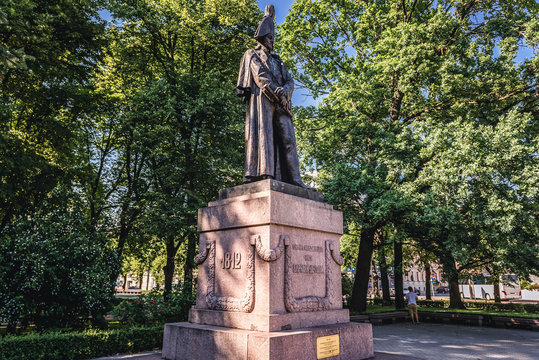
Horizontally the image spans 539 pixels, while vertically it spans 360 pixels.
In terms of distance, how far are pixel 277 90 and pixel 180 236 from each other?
13.1 m

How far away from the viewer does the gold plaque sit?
17.4ft

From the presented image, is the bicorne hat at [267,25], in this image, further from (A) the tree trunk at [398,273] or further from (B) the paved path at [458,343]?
(A) the tree trunk at [398,273]

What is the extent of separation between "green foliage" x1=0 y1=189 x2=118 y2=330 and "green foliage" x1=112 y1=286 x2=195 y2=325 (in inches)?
40.0

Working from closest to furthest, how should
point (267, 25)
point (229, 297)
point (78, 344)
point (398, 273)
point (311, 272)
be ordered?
1. point (229, 297)
2. point (311, 272)
3. point (267, 25)
4. point (78, 344)
5. point (398, 273)

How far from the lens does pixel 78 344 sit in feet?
32.1

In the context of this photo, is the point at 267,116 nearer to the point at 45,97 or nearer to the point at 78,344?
the point at 78,344

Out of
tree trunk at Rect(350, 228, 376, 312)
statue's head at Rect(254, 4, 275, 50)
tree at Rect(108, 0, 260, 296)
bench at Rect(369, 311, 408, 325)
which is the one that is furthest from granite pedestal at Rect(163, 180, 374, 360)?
bench at Rect(369, 311, 408, 325)

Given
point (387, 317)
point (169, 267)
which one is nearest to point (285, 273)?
point (169, 267)

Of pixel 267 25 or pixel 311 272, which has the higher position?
pixel 267 25

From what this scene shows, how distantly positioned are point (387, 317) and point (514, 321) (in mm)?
6383

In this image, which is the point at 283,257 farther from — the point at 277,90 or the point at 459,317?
the point at 459,317

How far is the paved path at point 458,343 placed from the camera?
1134cm

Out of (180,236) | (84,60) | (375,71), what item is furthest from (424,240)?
(84,60)

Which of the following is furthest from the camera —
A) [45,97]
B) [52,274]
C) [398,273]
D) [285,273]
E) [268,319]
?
[398,273]
